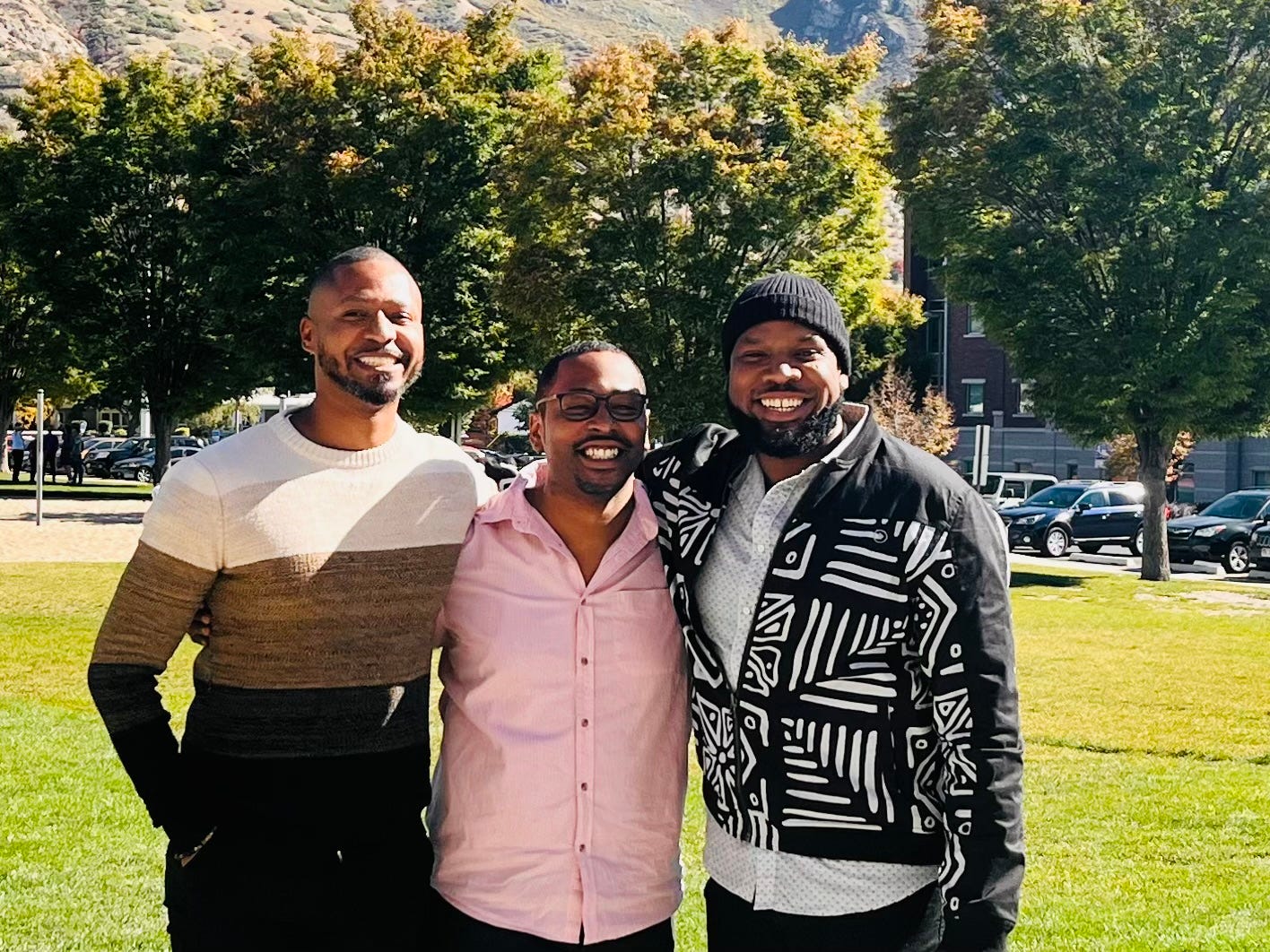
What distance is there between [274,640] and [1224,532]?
30.3 m

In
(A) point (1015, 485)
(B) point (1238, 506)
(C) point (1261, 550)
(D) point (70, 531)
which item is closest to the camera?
(D) point (70, 531)

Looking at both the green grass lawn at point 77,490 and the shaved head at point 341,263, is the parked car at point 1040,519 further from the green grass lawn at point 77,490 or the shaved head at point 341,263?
the shaved head at point 341,263

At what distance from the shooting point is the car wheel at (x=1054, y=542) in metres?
34.1

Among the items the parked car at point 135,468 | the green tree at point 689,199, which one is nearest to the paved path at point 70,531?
the green tree at point 689,199

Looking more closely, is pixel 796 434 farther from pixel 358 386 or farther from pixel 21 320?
pixel 21 320

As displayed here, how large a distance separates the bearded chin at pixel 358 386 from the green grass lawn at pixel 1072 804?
132 inches

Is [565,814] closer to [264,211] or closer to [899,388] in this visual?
[264,211]

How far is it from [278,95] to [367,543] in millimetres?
32430

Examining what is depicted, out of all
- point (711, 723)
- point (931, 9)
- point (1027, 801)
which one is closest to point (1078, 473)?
point (931, 9)

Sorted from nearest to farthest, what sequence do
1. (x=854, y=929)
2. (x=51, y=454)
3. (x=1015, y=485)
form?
(x=854, y=929), (x=1015, y=485), (x=51, y=454)

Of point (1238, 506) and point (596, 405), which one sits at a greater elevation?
point (1238, 506)

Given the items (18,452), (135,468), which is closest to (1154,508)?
(135,468)

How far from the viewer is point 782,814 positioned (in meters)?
3.16

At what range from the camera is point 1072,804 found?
8.70m
